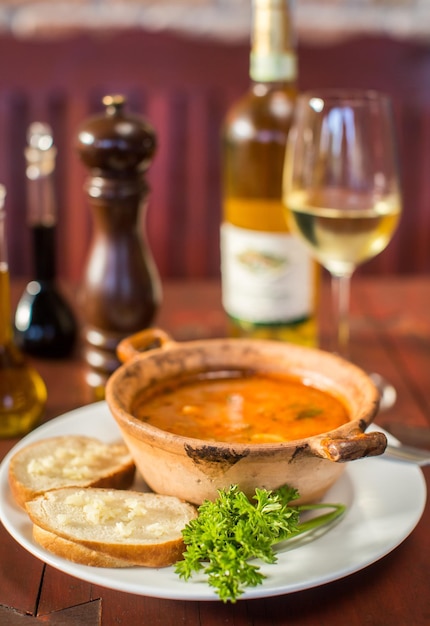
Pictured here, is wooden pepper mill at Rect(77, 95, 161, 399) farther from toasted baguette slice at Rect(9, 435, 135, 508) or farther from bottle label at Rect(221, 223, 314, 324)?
toasted baguette slice at Rect(9, 435, 135, 508)

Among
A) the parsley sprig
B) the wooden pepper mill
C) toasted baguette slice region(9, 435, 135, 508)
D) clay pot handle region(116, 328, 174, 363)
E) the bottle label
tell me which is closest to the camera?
the parsley sprig

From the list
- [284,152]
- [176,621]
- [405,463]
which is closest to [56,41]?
[284,152]

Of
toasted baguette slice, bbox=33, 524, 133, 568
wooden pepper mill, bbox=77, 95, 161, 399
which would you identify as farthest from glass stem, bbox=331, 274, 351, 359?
toasted baguette slice, bbox=33, 524, 133, 568

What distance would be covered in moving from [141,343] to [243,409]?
0.20 meters

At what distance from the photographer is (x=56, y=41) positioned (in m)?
2.23

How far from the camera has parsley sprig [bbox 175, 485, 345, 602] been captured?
0.71m

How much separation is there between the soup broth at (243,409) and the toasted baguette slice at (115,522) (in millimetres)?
90

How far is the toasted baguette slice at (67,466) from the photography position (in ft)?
2.90

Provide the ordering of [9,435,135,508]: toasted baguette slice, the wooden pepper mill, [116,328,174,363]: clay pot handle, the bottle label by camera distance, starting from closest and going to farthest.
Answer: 1. [9,435,135,508]: toasted baguette slice
2. [116,328,174,363]: clay pot handle
3. the wooden pepper mill
4. the bottle label

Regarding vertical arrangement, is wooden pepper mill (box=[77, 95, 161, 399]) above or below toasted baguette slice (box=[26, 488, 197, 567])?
above

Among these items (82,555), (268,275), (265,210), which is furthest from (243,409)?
(265,210)

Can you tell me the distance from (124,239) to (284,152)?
0.32 metres

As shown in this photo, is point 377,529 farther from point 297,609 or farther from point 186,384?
point 186,384

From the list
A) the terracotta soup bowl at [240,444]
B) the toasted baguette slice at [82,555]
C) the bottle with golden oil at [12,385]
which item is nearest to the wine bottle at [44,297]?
the bottle with golden oil at [12,385]
